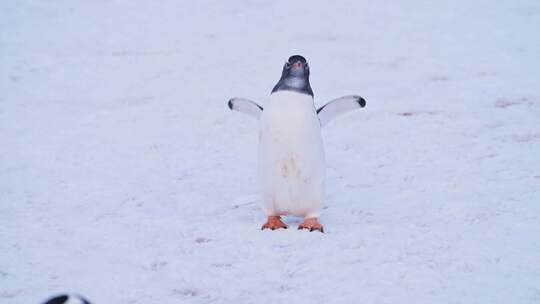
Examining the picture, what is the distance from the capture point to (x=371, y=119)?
5438 mm

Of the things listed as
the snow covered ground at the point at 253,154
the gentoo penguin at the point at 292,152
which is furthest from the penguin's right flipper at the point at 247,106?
the snow covered ground at the point at 253,154

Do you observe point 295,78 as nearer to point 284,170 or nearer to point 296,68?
point 296,68

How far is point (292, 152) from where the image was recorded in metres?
3.27

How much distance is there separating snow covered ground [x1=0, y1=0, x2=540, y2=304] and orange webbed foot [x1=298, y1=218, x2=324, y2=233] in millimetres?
63

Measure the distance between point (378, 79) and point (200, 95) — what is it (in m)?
1.65

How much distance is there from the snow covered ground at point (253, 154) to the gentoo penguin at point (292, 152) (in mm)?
144

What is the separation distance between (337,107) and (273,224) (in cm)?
69

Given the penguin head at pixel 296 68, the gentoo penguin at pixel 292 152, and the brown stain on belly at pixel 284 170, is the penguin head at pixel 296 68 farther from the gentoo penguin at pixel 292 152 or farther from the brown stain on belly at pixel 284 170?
the brown stain on belly at pixel 284 170

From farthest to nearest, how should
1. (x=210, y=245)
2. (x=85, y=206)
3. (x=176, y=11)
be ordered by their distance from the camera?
(x=176, y=11) → (x=85, y=206) → (x=210, y=245)

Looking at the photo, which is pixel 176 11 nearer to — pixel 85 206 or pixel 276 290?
pixel 85 206

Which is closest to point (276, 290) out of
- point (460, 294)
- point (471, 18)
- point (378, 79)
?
point (460, 294)

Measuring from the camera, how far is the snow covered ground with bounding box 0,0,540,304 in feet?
9.62

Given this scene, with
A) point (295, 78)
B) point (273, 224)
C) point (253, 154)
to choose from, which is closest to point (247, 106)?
point (295, 78)

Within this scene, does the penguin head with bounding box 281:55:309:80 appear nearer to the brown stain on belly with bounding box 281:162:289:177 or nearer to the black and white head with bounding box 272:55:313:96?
the black and white head with bounding box 272:55:313:96
